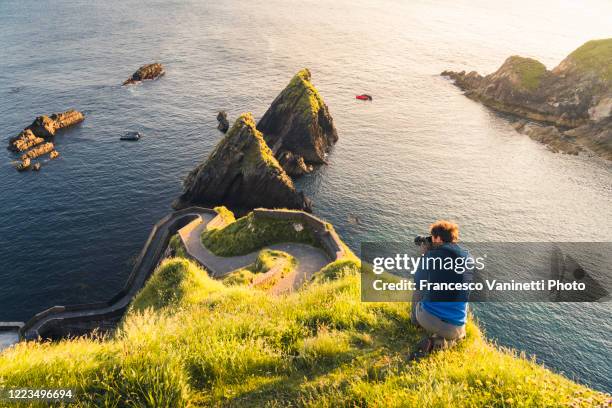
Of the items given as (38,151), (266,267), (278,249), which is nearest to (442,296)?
(266,267)

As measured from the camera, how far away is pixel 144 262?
4091 cm

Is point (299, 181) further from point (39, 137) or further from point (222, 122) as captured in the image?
point (39, 137)

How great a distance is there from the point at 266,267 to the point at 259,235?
7178 millimetres

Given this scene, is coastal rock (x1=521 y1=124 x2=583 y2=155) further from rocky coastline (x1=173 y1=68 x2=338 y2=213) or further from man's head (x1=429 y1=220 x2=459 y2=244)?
man's head (x1=429 y1=220 x2=459 y2=244)

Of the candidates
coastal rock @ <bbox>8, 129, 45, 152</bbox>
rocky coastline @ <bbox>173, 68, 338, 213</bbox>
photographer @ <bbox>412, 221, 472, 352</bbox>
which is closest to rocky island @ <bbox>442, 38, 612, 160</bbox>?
rocky coastline @ <bbox>173, 68, 338, 213</bbox>

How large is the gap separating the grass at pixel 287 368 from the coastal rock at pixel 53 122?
7642 centimetres

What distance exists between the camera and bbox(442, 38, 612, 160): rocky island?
80.4 meters

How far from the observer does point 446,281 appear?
7.70 m

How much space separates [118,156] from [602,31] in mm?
209424

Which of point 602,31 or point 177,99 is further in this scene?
point 602,31

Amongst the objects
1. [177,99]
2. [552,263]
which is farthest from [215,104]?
[552,263]

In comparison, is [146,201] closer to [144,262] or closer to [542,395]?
[144,262]

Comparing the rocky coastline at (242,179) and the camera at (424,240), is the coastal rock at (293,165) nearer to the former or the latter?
the rocky coastline at (242,179)

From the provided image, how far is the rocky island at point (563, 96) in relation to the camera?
80375 mm
